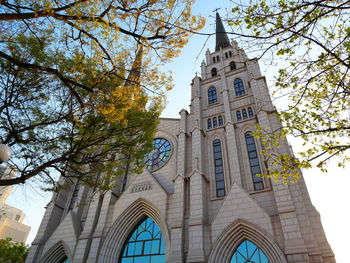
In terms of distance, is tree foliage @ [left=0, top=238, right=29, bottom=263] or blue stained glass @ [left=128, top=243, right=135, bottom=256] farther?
tree foliage @ [left=0, top=238, right=29, bottom=263]

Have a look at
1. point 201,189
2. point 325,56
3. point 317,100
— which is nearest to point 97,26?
point 325,56

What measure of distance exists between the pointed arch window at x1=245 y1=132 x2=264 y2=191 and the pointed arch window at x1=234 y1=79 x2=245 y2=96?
4.18 meters

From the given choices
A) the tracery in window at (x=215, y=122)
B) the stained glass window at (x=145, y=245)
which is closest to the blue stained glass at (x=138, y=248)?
the stained glass window at (x=145, y=245)

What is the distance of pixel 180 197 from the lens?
12938mm

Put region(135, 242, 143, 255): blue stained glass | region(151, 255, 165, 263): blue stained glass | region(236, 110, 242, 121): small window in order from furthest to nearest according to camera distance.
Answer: region(236, 110, 242, 121): small window < region(135, 242, 143, 255): blue stained glass < region(151, 255, 165, 263): blue stained glass

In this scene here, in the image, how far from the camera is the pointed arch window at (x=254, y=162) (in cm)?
1230

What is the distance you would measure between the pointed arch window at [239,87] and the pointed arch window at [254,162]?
Answer: 418 centimetres

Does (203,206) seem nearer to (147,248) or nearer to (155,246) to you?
(155,246)

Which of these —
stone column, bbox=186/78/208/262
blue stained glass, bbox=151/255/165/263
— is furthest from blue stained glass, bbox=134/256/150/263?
stone column, bbox=186/78/208/262

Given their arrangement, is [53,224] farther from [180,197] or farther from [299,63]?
[299,63]

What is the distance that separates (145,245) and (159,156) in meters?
6.20

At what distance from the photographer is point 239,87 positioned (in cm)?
1808

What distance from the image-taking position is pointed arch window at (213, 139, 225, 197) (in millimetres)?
13235

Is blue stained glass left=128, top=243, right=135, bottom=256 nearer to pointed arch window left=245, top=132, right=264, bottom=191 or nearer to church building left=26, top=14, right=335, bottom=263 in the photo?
church building left=26, top=14, right=335, bottom=263
